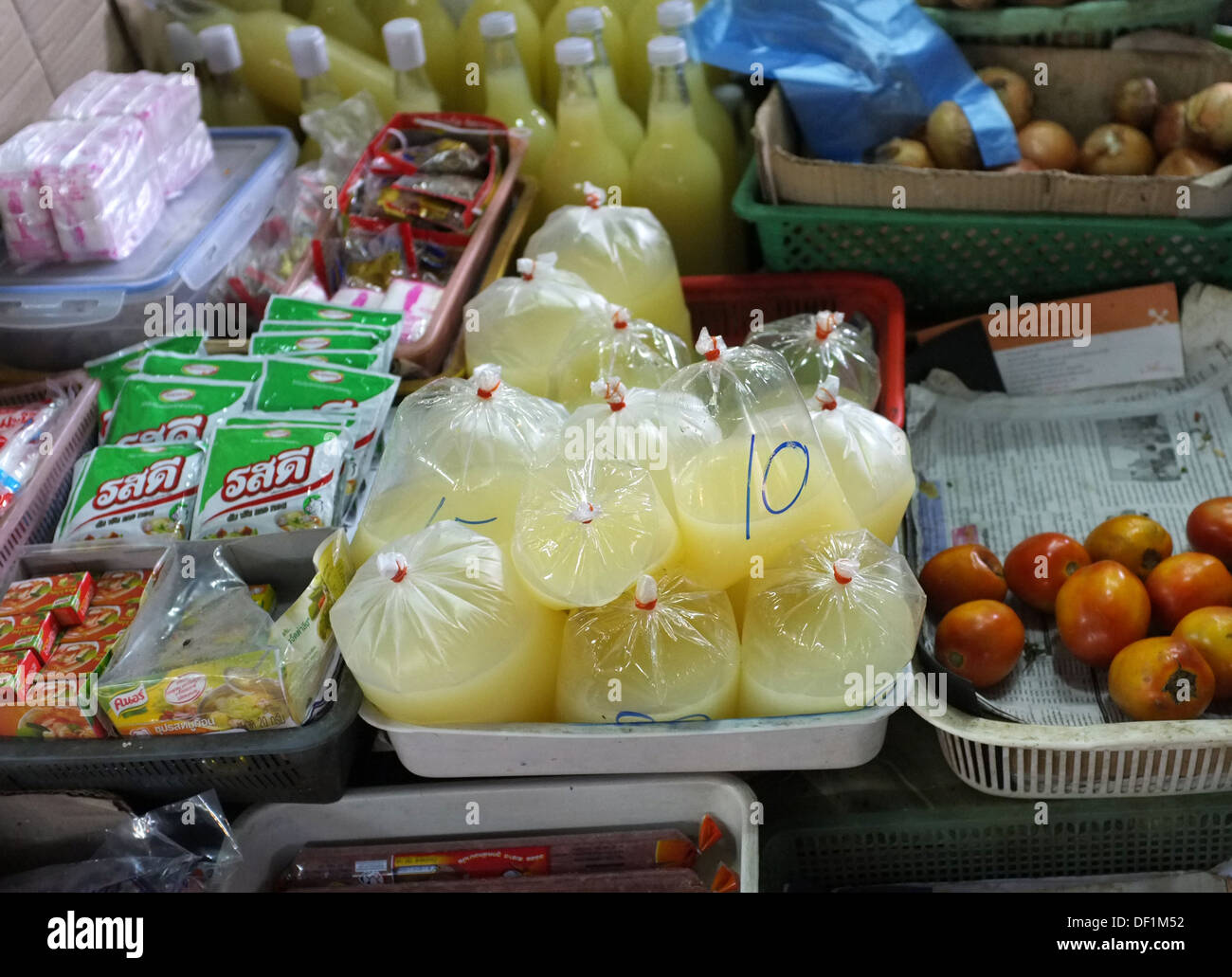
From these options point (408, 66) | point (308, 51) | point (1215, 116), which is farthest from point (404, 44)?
point (1215, 116)

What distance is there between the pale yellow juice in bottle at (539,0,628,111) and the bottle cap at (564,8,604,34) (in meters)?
0.20

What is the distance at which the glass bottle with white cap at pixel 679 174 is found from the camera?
186cm

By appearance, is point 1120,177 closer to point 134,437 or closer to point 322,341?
point 322,341

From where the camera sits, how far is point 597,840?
4.14 ft

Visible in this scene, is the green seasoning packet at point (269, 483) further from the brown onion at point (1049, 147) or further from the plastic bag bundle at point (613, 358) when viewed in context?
the brown onion at point (1049, 147)

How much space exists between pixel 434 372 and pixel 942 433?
80 cm

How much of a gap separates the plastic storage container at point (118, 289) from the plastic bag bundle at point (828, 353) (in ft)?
2.83

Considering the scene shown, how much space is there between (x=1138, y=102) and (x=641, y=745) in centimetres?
137

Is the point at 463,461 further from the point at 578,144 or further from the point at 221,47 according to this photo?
the point at 221,47

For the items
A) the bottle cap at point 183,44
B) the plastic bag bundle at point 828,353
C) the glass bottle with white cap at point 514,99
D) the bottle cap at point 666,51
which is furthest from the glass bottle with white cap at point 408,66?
the plastic bag bundle at point 828,353

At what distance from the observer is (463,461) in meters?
1.24

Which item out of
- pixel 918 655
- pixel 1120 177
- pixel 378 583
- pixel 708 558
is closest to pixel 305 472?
pixel 378 583

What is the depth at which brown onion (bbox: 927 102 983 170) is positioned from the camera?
1.76 meters

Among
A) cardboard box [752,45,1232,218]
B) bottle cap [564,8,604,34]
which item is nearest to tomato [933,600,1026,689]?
cardboard box [752,45,1232,218]
